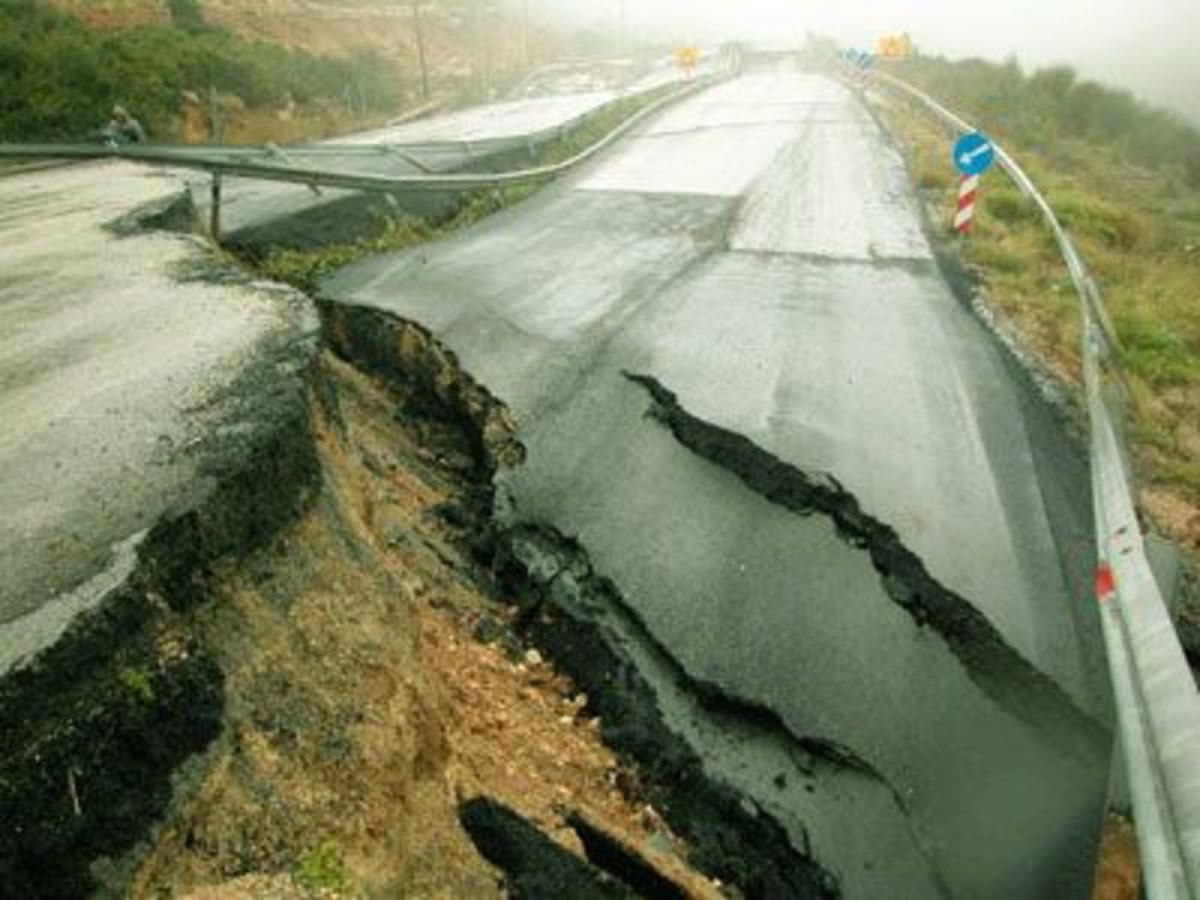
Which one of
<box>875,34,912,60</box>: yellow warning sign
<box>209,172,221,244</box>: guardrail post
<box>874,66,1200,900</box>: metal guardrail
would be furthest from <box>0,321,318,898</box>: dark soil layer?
<box>875,34,912,60</box>: yellow warning sign

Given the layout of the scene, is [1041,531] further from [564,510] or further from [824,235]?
[824,235]

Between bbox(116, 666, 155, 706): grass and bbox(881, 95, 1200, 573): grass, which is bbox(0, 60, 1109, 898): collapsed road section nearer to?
bbox(116, 666, 155, 706): grass

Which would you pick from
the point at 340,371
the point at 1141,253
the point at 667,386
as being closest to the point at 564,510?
the point at 667,386

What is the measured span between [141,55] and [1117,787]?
25203mm

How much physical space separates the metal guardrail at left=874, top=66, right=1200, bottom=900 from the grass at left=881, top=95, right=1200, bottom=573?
4.64ft

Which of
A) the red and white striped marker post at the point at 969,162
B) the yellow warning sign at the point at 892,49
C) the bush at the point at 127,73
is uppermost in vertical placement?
the yellow warning sign at the point at 892,49

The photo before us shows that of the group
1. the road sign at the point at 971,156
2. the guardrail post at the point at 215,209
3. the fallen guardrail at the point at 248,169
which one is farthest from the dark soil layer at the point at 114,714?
the road sign at the point at 971,156

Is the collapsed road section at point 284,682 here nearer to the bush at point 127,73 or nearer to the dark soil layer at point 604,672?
the dark soil layer at point 604,672

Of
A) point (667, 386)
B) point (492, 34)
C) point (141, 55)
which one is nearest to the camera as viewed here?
Answer: point (667, 386)

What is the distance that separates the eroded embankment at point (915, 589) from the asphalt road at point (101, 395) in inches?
98.3

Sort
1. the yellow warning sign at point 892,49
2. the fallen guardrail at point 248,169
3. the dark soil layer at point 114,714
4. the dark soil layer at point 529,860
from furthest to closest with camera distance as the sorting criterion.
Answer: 1. the yellow warning sign at point 892,49
2. the fallen guardrail at point 248,169
3. the dark soil layer at point 529,860
4. the dark soil layer at point 114,714

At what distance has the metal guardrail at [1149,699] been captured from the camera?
2.75m

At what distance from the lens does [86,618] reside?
2.99 meters

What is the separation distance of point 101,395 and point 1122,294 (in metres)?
8.85
